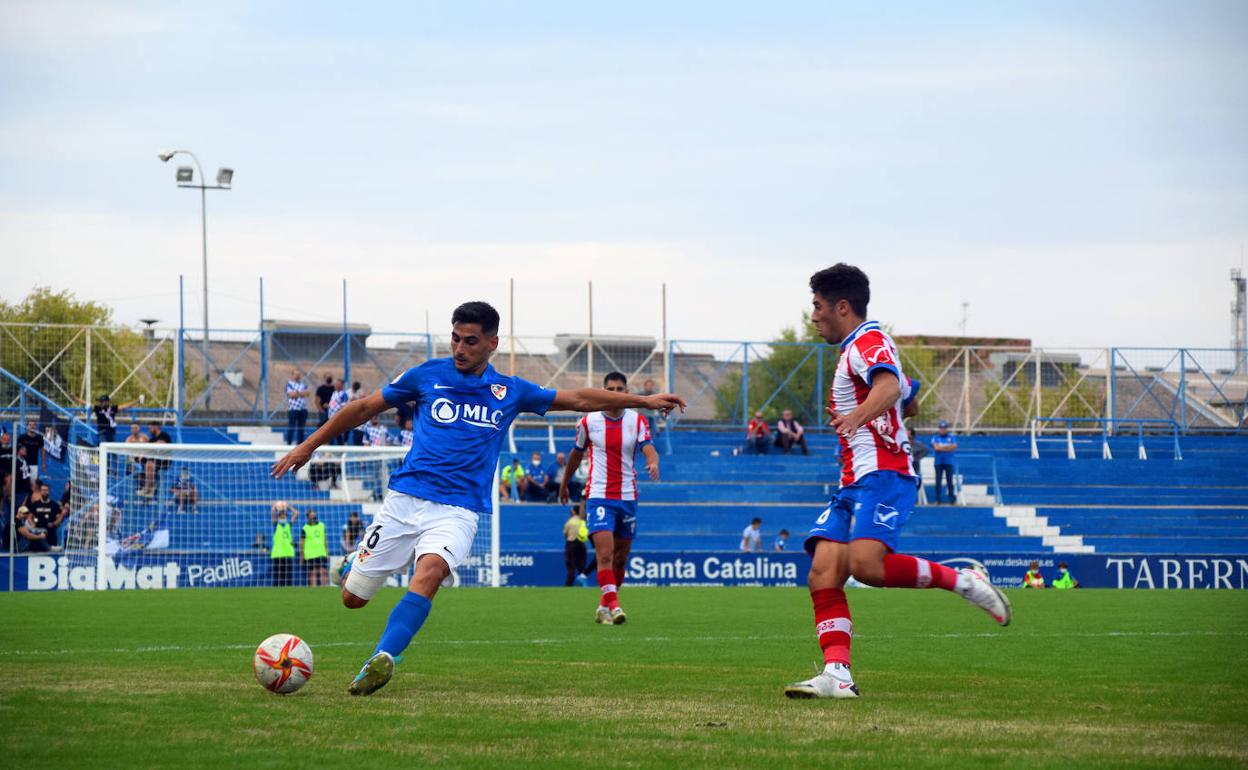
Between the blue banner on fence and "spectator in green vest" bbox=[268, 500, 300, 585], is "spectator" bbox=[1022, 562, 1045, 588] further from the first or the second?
"spectator in green vest" bbox=[268, 500, 300, 585]

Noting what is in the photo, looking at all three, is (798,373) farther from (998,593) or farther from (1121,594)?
(998,593)

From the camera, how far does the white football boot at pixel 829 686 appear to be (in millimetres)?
7680

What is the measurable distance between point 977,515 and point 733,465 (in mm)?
6486

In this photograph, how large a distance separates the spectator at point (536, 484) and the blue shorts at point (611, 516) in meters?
18.3

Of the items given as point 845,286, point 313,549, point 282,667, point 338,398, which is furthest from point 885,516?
point 338,398

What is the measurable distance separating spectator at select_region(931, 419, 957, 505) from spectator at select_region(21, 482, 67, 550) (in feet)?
64.6

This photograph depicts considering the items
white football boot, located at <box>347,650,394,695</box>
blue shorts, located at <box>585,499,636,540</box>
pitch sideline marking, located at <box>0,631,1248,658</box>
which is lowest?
pitch sideline marking, located at <box>0,631,1248,658</box>

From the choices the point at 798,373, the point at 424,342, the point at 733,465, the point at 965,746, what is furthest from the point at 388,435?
A: the point at 965,746

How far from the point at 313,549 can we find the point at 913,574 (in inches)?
793

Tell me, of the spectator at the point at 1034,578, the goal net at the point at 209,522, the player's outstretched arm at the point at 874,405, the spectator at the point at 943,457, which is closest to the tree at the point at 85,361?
the goal net at the point at 209,522

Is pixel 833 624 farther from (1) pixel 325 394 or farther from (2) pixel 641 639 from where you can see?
(1) pixel 325 394

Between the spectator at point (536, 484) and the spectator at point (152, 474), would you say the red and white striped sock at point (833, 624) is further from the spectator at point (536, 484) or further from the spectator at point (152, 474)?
the spectator at point (536, 484)

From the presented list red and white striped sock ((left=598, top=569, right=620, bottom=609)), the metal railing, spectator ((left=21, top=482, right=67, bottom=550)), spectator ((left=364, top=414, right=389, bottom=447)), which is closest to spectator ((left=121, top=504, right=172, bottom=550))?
spectator ((left=21, top=482, right=67, bottom=550))

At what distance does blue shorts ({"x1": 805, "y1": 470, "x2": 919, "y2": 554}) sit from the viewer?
8.08 m
